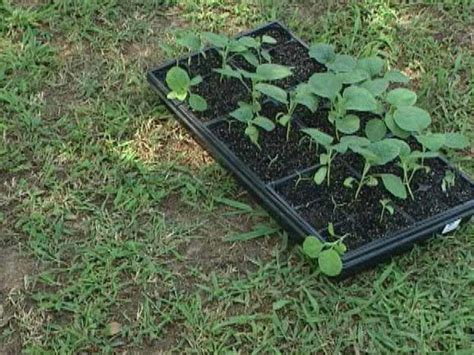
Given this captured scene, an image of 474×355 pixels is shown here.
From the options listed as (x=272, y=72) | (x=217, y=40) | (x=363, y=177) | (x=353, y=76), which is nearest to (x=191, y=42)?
(x=217, y=40)

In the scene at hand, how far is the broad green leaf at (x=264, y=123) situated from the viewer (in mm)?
3047

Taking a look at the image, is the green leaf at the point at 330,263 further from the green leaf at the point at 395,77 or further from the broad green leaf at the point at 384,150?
the green leaf at the point at 395,77

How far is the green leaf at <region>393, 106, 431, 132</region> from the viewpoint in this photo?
3000 mm

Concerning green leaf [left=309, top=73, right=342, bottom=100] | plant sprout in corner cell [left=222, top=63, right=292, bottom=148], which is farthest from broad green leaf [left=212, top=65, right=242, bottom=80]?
green leaf [left=309, top=73, right=342, bottom=100]

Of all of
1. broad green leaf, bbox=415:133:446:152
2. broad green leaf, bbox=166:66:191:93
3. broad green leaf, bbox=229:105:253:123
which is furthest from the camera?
broad green leaf, bbox=166:66:191:93

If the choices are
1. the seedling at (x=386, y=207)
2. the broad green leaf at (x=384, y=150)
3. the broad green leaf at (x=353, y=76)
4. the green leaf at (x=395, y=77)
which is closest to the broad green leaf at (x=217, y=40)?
the broad green leaf at (x=353, y=76)

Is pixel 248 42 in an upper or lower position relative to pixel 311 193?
upper

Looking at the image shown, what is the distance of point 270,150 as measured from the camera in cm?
309

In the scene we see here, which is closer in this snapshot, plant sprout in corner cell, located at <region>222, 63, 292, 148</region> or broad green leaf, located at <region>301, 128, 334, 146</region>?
broad green leaf, located at <region>301, 128, 334, 146</region>

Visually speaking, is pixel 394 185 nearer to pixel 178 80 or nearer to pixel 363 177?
pixel 363 177

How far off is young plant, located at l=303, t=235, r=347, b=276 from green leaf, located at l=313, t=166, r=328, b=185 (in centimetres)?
21

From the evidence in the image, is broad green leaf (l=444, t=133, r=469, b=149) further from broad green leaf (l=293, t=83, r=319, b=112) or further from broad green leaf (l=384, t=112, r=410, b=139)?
broad green leaf (l=293, t=83, r=319, b=112)

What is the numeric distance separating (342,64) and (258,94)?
0.97 ft

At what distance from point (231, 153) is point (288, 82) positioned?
1.42 ft
